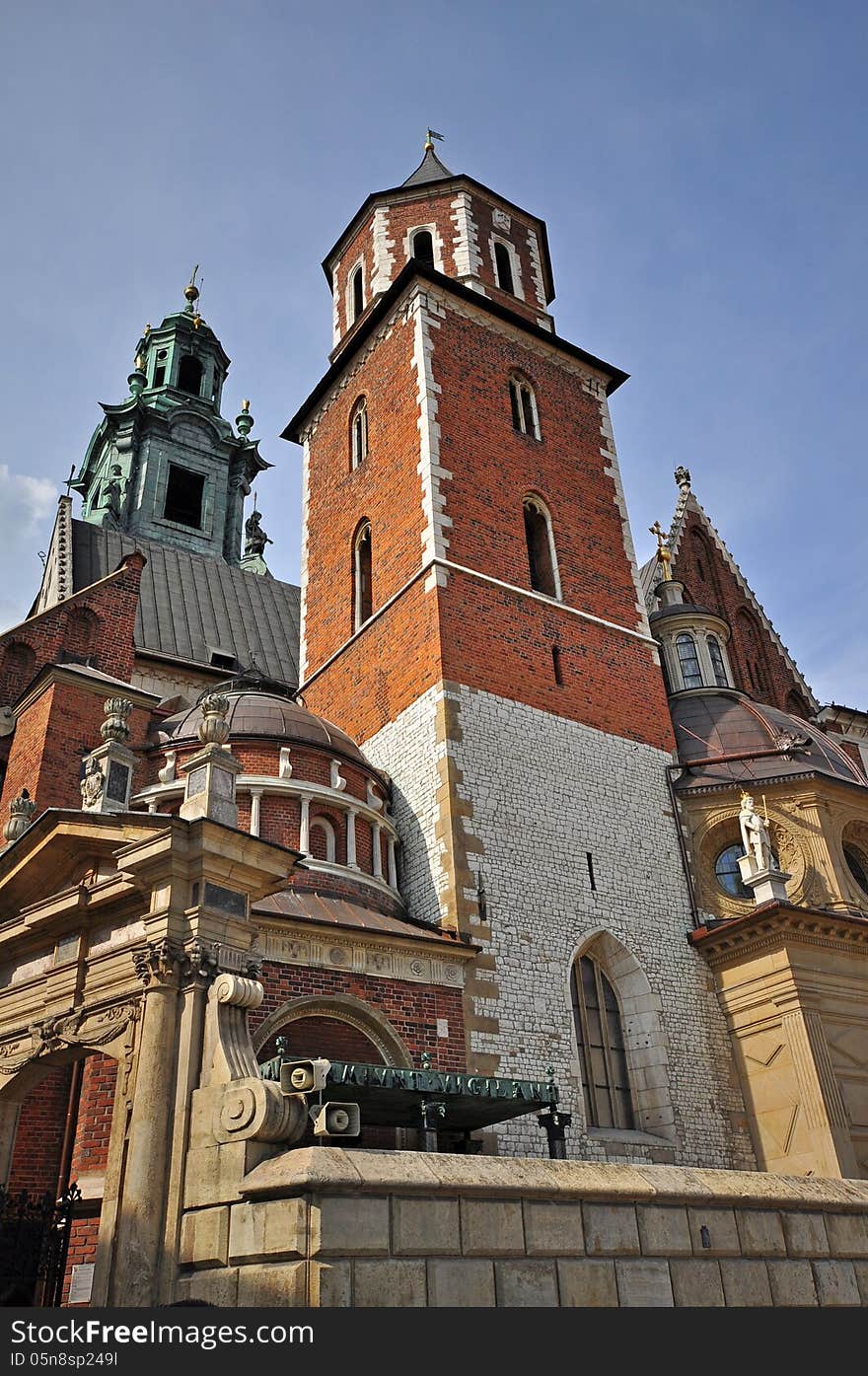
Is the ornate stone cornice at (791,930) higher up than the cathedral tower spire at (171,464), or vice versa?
the cathedral tower spire at (171,464)

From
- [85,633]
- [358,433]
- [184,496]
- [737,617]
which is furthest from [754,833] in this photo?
[184,496]

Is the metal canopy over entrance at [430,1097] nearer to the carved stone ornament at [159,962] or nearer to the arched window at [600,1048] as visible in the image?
the carved stone ornament at [159,962]

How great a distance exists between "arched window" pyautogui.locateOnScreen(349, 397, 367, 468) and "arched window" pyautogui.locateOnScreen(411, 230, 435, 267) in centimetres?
385

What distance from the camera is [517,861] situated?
627 inches

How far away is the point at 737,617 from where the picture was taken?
84.6ft

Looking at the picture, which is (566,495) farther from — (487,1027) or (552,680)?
(487,1027)

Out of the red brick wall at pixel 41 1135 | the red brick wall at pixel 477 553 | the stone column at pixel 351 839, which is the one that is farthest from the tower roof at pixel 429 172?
the red brick wall at pixel 41 1135

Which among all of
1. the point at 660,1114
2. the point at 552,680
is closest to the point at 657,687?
the point at 552,680

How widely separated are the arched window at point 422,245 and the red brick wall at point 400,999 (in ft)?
54.1

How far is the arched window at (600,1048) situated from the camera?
14953 millimetres

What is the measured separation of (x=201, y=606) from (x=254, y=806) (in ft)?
46.4

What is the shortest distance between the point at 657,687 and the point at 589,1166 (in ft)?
42.3

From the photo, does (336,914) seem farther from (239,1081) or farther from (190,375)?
(190,375)
